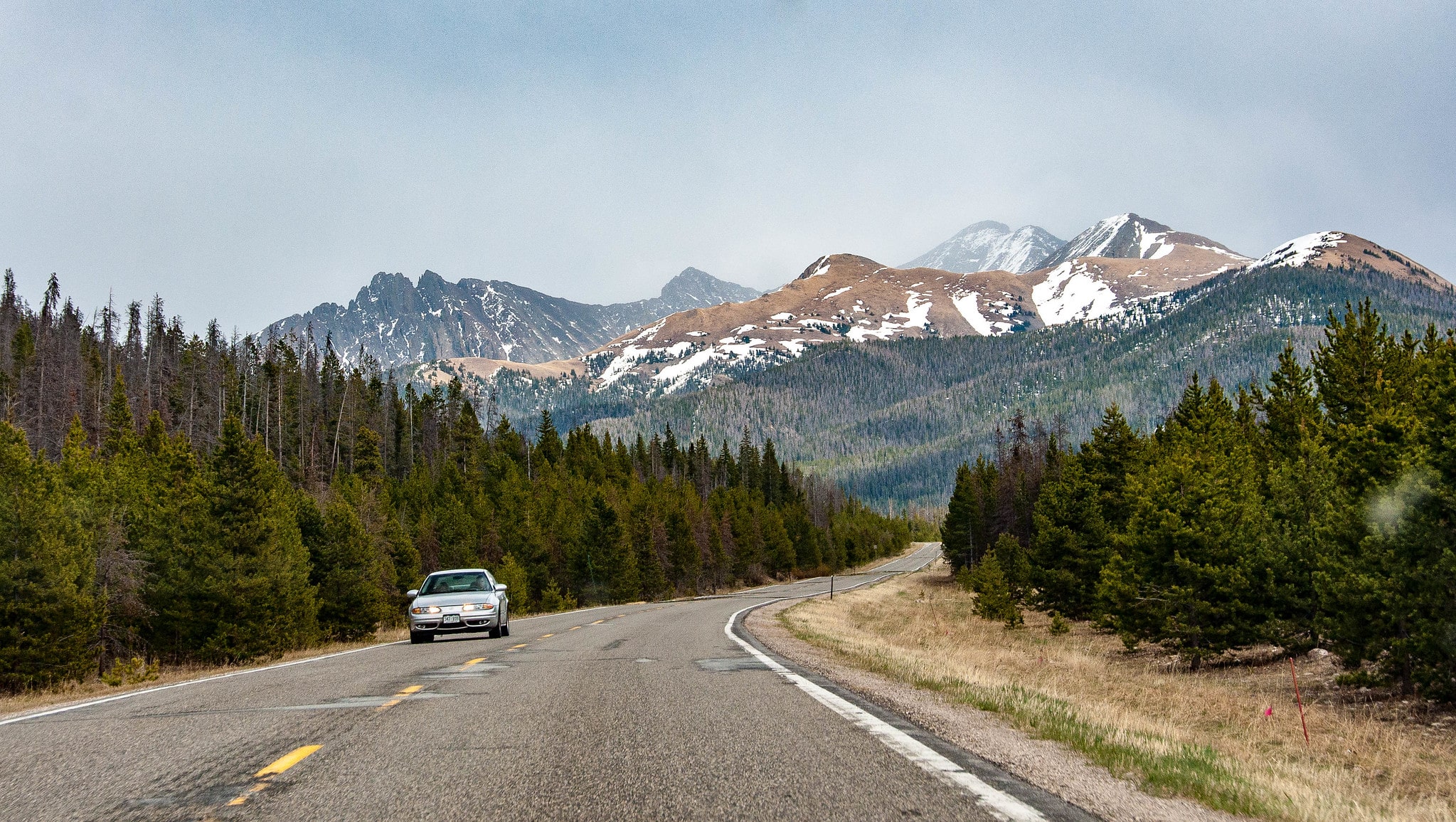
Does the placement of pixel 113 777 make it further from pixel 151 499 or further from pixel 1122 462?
pixel 151 499

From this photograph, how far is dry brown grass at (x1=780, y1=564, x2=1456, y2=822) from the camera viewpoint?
6.29m

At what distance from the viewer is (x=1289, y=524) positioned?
25.9 metres

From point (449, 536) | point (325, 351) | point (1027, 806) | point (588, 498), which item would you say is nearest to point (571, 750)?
point (1027, 806)

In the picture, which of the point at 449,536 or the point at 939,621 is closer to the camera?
the point at 939,621

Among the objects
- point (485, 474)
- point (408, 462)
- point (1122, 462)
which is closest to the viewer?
point (1122, 462)

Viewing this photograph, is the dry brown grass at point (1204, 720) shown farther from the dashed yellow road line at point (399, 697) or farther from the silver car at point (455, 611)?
the silver car at point (455, 611)

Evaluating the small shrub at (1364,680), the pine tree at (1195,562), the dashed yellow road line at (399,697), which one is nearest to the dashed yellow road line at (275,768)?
the dashed yellow road line at (399,697)

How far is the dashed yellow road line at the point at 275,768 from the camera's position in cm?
529

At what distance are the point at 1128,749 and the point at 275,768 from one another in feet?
21.1

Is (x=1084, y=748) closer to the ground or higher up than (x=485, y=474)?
closer to the ground

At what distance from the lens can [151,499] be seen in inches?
1773

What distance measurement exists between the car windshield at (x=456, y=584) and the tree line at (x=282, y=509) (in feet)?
47.3

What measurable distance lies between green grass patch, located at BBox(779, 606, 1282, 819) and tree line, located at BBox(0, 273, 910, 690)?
93.3ft

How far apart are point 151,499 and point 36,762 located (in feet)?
148
